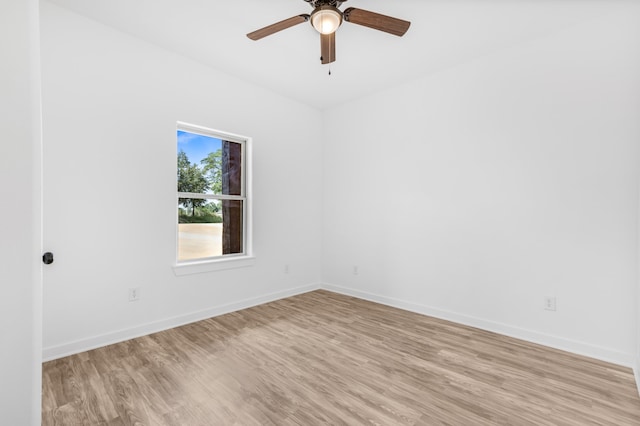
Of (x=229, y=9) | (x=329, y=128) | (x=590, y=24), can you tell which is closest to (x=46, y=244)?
(x=229, y=9)

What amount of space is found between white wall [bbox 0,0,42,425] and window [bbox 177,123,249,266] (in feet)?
7.11

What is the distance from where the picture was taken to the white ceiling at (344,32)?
2.33m

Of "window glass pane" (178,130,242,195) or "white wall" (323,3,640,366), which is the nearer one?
"white wall" (323,3,640,366)

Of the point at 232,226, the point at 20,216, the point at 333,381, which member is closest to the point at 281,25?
the point at 20,216

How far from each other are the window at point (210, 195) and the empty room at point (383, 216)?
0.09ft

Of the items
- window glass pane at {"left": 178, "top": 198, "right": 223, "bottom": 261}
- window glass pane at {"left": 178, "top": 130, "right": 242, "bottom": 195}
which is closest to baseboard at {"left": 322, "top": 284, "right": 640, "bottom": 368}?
window glass pane at {"left": 178, "top": 198, "right": 223, "bottom": 261}

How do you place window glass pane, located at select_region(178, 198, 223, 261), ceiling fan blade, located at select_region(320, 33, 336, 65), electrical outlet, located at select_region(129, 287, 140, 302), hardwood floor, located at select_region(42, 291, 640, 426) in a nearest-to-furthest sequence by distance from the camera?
hardwood floor, located at select_region(42, 291, 640, 426) < ceiling fan blade, located at select_region(320, 33, 336, 65) < electrical outlet, located at select_region(129, 287, 140, 302) < window glass pane, located at select_region(178, 198, 223, 261)

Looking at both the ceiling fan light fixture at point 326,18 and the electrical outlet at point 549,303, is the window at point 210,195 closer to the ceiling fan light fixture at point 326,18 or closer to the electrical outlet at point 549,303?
the ceiling fan light fixture at point 326,18

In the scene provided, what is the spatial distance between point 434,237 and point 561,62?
1.95 meters

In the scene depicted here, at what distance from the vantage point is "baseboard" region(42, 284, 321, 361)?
2.37 m

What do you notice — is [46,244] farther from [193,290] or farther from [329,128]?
[329,128]

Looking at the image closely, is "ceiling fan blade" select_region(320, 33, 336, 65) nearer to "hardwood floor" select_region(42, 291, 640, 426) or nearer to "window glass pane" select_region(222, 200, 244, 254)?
"window glass pane" select_region(222, 200, 244, 254)

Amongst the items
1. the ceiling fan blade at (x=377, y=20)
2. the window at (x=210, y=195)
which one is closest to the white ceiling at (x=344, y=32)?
the ceiling fan blade at (x=377, y=20)

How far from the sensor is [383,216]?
389cm
